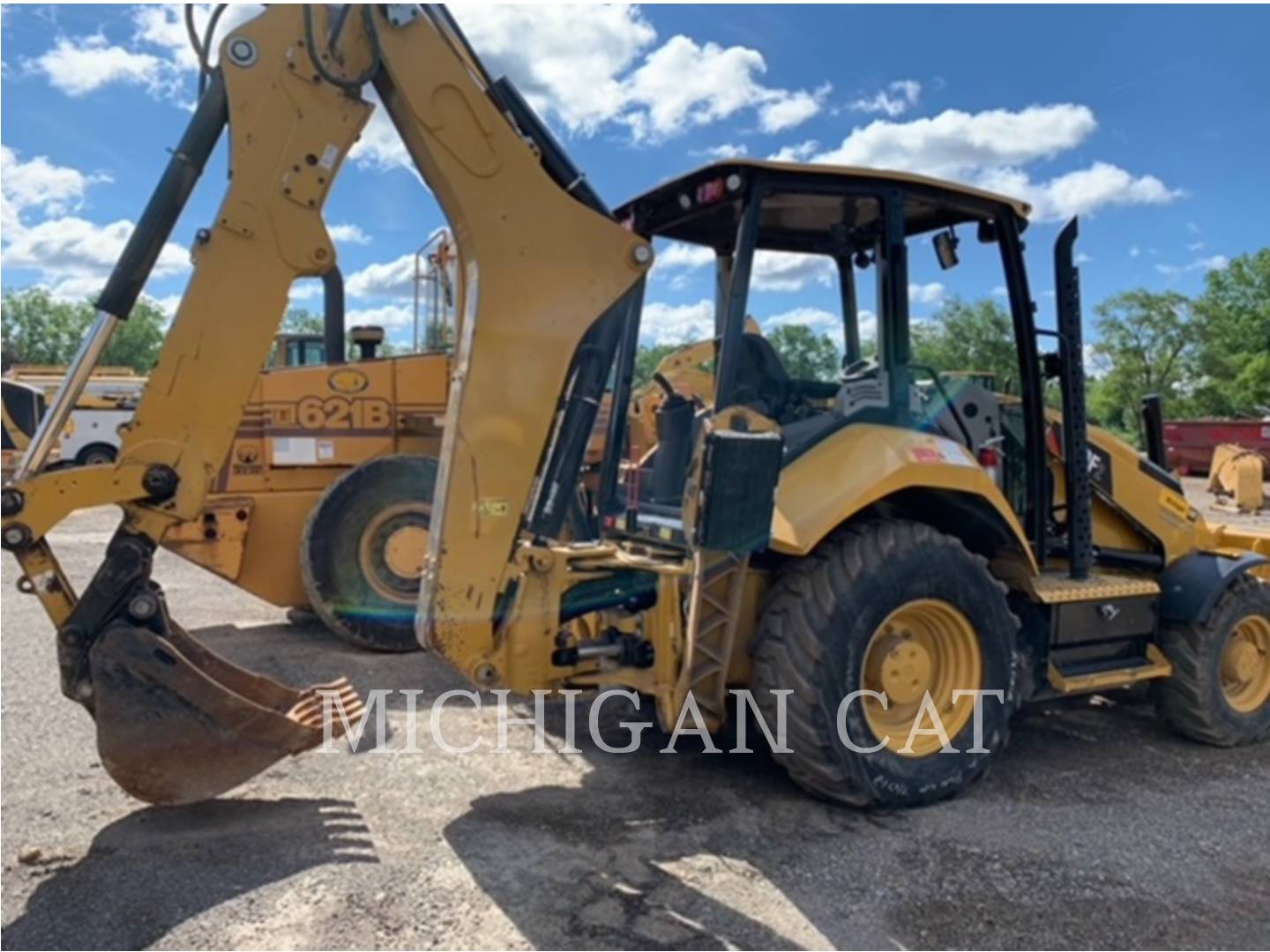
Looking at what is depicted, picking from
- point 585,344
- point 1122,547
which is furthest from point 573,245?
point 1122,547

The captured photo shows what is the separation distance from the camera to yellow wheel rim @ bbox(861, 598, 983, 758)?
4.07 m

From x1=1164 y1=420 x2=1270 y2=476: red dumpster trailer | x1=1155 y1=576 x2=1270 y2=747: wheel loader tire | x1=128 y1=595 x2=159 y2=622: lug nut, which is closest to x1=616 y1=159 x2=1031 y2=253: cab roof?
x1=1155 y1=576 x2=1270 y2=747: wheel loader tire

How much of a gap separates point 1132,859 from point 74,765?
4.21 metres

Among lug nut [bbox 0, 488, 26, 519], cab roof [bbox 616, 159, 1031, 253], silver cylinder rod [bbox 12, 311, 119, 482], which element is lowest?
lug nut [bbox 0, 488, 26, 519]

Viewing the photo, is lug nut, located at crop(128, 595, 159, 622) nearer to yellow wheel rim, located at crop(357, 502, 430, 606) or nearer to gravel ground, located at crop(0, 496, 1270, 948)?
gravel ground, located at crop(0, 496, 1270, 948)

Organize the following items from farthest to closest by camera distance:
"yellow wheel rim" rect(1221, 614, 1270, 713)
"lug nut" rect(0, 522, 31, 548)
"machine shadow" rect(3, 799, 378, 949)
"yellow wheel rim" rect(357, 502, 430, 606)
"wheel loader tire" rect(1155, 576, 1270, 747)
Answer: "yellow wheel rim" rect(357, 502, 430, 606)
"yellow wheel rim" rect(1221, 614, 1270, 713)
"wheel loader tire" rect(1155, 576, 1270, 747)
"lug nut" rect(0, 522, 31, 548)
"machine shadow" rect(3, 799, 378, 949)

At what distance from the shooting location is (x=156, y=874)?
3236 mm

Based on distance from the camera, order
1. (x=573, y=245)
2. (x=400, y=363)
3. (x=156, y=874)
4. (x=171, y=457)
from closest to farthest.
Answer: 1. (x=156, y=874)
2. (x=171, y=457)
3. (x=573, y=245)
4. (x=400, y=363)

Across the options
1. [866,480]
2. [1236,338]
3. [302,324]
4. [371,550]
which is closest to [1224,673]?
[866,480]

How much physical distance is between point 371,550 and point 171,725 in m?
3.50

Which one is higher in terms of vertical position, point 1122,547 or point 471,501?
point 471,501

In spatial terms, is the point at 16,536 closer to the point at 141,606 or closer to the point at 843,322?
the point at 141,606

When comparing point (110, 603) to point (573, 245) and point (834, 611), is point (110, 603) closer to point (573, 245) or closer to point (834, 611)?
point (573, 245)

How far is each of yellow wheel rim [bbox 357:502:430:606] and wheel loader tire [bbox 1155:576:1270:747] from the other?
4512mm
